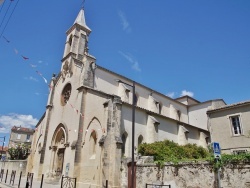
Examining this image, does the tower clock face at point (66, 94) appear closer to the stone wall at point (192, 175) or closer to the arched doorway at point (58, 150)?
the arched doorway at point (58, 150)

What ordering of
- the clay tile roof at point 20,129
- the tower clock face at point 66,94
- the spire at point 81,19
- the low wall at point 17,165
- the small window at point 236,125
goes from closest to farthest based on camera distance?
the small window at point 236,125 → the tower clock face at point 66,94 → the spire at point 81,19 → the low wall at point 17,165 → the clay tile roof at point 20,129

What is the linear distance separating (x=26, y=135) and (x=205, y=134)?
56477 millimetres

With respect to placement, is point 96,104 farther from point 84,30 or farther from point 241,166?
point 241,166

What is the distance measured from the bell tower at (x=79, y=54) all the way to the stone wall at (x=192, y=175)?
10.2m

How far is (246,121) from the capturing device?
1864 centimetres

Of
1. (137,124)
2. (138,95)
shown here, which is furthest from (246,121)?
(138,95)

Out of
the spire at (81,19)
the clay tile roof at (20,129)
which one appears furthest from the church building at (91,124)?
the clay tile roof at (20,129)

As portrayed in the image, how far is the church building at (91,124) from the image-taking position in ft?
55.5

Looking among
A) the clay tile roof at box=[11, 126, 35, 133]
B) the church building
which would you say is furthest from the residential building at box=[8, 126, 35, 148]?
the church building

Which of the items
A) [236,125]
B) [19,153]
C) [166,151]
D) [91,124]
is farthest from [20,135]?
[236,125]

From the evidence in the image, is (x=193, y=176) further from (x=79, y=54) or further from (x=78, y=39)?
(x=78, y=39)

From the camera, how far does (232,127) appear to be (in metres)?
19.5

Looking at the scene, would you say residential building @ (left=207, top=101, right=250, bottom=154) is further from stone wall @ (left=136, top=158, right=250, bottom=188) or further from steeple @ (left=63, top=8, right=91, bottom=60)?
steeple @ (left=63, top=8, right=91, bottom=60)

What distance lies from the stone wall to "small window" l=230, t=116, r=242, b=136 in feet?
31.6
